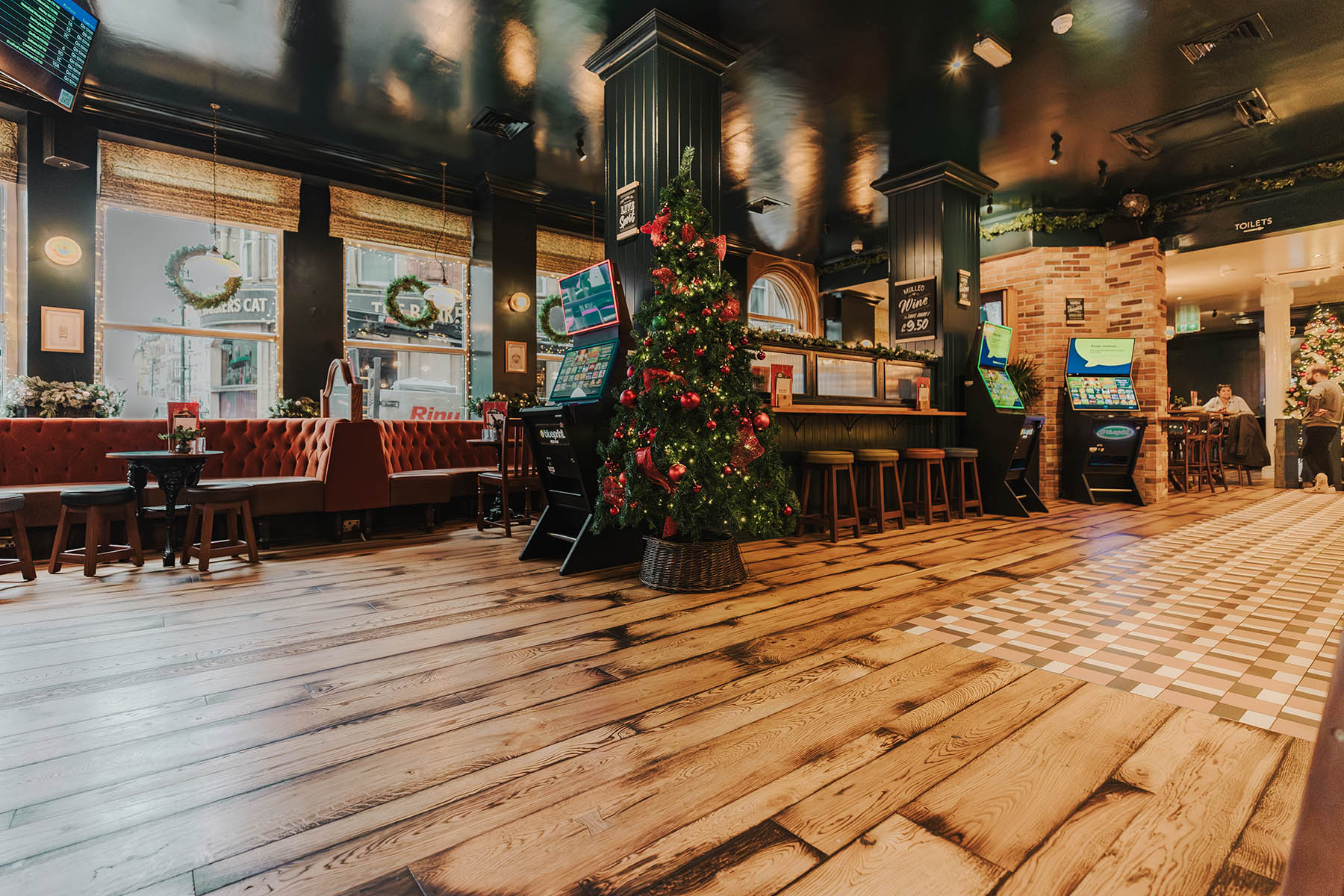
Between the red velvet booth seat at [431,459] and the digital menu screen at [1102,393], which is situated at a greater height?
the digital menu screen at [1102,393]

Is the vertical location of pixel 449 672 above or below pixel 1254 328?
below

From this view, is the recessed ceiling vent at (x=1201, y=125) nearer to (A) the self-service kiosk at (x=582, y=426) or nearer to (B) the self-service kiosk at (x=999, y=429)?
(B) the self-service kiosk at (x=999, y=429)

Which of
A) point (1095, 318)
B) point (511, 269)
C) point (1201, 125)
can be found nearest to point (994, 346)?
point (1095, 318)

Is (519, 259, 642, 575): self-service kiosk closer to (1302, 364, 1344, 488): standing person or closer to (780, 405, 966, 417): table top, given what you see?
(780, 405, 966, 417): table top

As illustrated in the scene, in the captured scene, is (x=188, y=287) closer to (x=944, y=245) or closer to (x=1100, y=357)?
(x=944, y=245)

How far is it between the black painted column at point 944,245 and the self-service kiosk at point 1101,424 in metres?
1.61

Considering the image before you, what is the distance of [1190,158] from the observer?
6.77 meters

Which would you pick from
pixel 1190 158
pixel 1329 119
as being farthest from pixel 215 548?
pixel 1329 119

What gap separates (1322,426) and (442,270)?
38.4 feet

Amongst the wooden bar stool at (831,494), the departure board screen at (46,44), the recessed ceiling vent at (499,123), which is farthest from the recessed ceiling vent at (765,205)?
the departure board screen at (46,44)

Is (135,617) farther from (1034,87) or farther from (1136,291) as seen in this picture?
(1136,291)

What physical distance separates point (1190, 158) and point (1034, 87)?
2.71 meters

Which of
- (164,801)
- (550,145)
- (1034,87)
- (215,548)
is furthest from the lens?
(550,145)

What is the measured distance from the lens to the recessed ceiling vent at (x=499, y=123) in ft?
19.5
